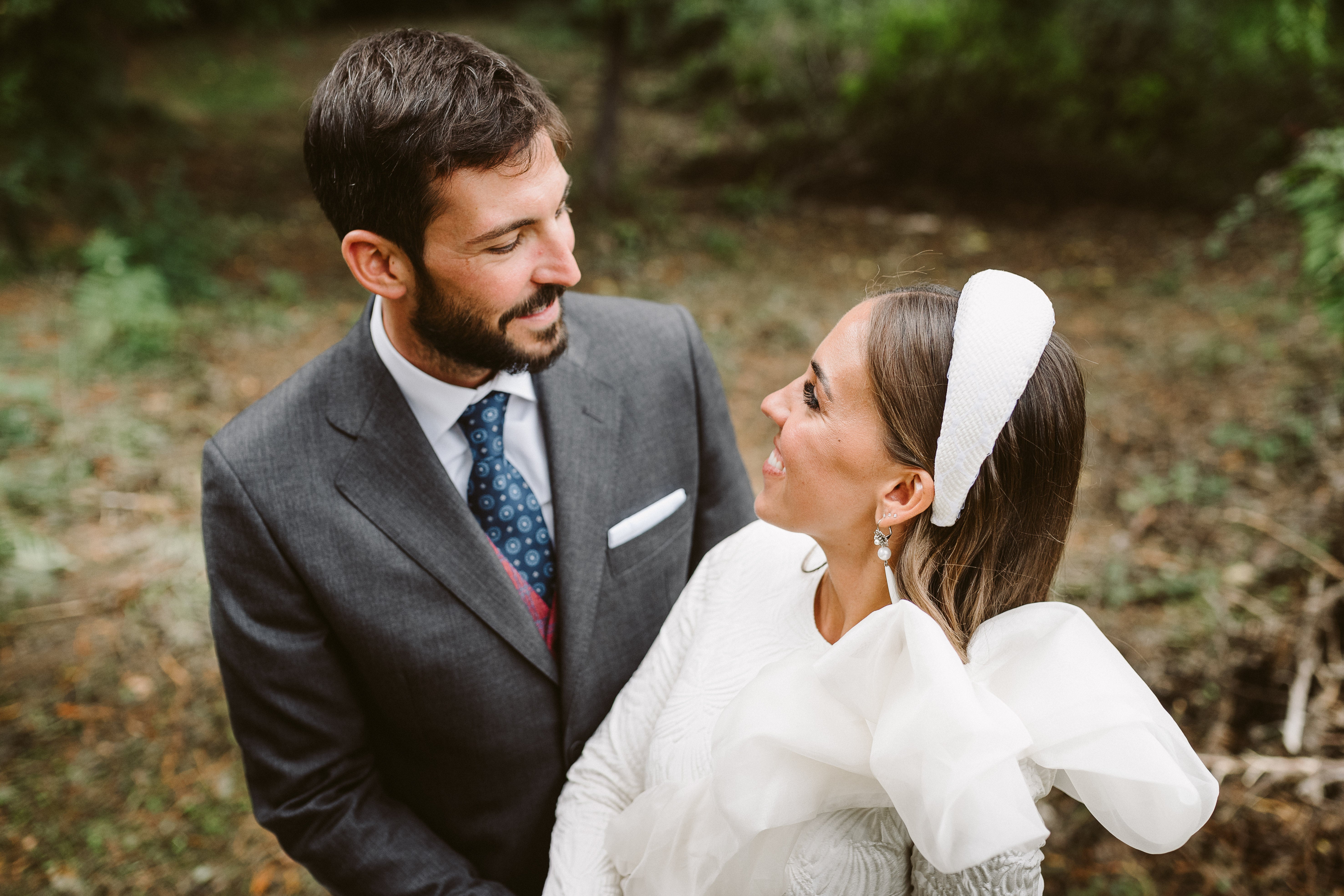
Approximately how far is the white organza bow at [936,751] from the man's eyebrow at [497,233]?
3.69ft

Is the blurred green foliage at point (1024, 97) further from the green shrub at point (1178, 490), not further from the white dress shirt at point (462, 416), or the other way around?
the white dress shirt at point (462, 416)

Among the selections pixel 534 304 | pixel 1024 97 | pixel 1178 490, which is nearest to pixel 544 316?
pixel 534 304

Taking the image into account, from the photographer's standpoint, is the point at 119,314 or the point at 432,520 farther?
the point at 119,314

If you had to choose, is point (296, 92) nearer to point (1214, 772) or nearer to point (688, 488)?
point (688, 488)

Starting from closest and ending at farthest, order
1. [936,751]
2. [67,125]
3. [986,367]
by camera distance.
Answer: [936,751] → [986,367] → [67,125]

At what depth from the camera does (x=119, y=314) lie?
19.2 ft

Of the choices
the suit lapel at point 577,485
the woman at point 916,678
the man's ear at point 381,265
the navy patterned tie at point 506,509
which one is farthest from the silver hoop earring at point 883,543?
the man's ear at point 381,265

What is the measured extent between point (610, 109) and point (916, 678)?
8.79m

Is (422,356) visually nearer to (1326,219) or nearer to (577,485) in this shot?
(577,485)

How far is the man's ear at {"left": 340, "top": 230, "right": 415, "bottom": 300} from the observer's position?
6.19ft

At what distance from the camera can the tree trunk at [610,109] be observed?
866 cm

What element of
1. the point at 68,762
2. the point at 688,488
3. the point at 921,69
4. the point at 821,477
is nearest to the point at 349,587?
the point at 688,488

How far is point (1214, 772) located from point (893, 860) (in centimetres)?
209

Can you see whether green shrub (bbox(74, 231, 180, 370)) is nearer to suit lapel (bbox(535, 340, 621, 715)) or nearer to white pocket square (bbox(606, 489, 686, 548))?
suit lapel (bbox(535, 340, 621, 715))
